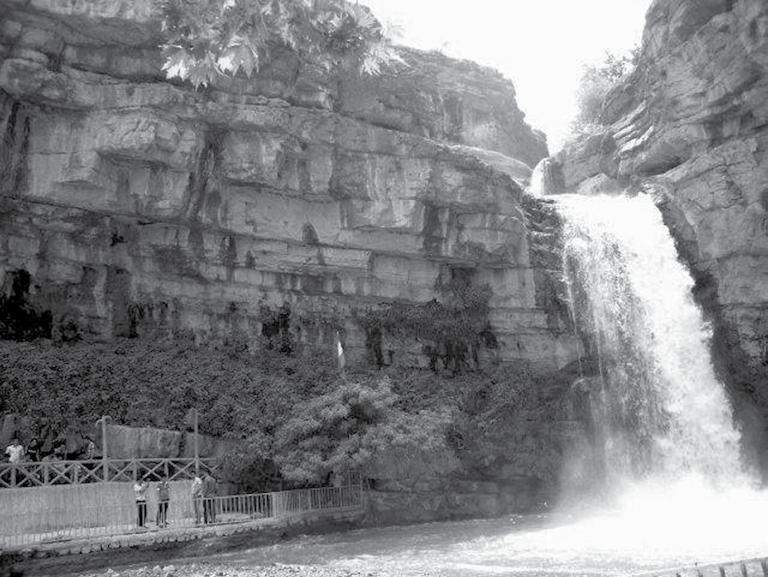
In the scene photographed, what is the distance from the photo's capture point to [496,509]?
25.6 meters

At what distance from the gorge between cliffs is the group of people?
2.66 metres

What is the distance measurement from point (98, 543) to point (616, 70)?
4396 cm

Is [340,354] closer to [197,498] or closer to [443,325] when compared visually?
[443,325]

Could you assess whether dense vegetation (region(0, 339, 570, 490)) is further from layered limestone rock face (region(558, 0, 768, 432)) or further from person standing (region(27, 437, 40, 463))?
layered limestone rock face (region(558, 0, 768, 432))

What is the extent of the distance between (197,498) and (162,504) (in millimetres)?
970

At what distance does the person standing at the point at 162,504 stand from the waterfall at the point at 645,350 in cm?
1592

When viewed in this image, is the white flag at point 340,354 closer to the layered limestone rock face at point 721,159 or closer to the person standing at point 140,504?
the person standing at point 140,504

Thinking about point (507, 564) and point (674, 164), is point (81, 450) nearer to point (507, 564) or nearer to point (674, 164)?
point (507, 564)

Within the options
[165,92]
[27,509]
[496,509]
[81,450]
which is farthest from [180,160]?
[496,509]

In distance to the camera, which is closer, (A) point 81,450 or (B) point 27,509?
(B) point 27,509

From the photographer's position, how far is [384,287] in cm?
3012

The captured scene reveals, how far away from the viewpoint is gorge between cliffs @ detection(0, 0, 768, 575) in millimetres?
23625

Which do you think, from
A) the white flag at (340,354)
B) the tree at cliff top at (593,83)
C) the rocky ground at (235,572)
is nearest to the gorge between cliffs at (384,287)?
the white flag at (340,354)

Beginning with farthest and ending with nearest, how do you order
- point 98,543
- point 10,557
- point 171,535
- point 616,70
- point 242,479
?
point 616,70, point 242,479, point 171,535, point 98,543, point 10,557
